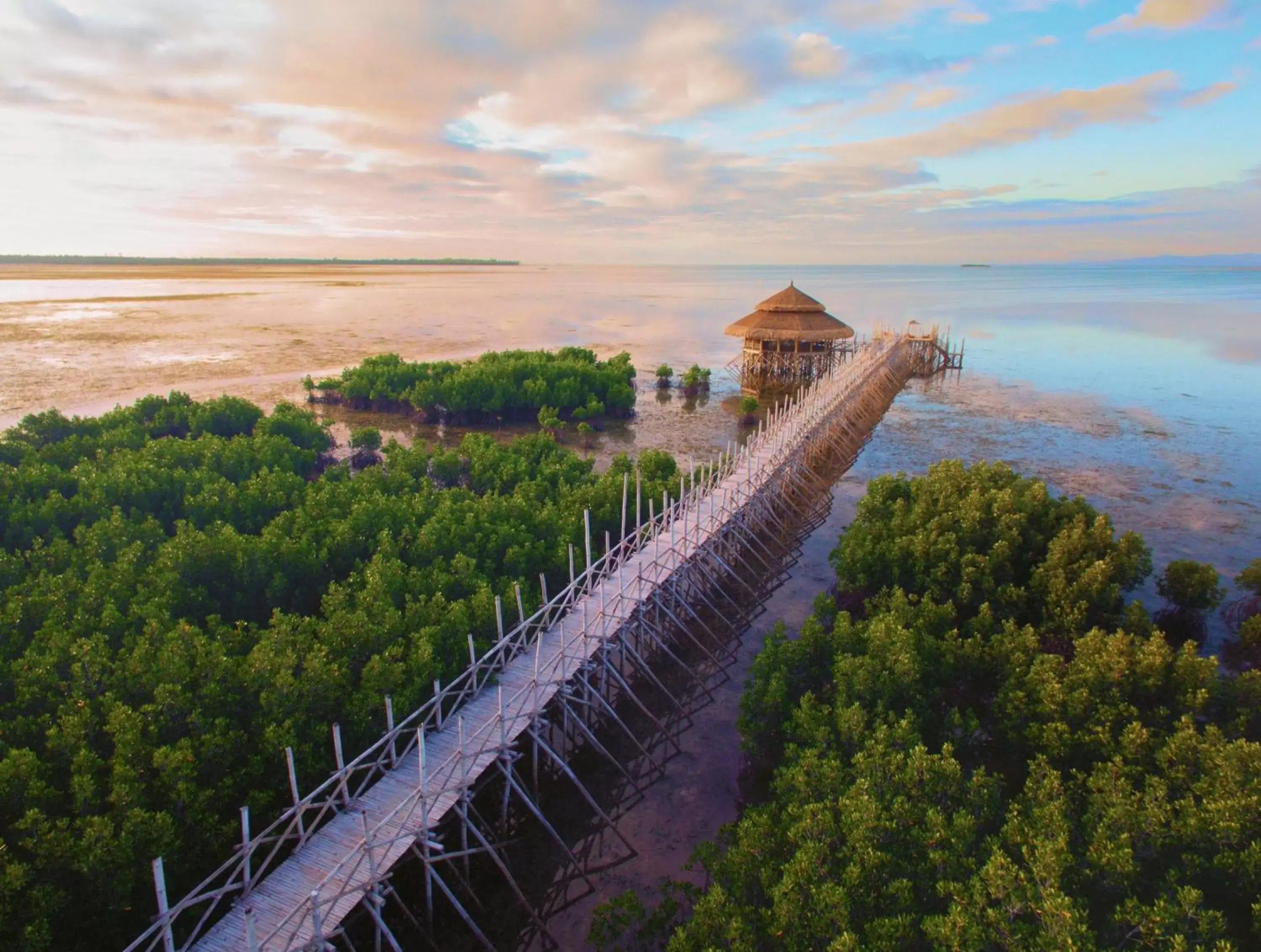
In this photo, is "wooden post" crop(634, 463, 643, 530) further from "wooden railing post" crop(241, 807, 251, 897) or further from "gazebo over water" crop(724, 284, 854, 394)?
"gazebo over water" crop(724, 284, 854, 394)

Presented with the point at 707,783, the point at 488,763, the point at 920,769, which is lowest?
the point at 707,783

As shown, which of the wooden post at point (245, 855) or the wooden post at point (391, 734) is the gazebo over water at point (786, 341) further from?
the wooden post at point (245, 855)

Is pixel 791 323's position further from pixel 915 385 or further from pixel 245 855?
pixel 245 855

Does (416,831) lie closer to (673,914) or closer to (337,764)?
(337,764)

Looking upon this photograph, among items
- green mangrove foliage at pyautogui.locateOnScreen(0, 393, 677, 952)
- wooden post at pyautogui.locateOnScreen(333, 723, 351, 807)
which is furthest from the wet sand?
green mangrove foliage at pyautogui.locateOnScreen(0, 393, 677, 952)

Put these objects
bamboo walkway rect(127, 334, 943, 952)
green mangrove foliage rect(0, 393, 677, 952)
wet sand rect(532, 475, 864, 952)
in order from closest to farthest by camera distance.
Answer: bamboo walkway rect(127, 334, 943, 952), green mangrove foliage rect(0, 393, 677, 952), wet sand rect(532, 475, 864, 952)

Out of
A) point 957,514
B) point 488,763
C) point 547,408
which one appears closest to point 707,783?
point 488,763

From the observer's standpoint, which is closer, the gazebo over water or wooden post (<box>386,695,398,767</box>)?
wooden post (<box>386,695,398,767</box>)
